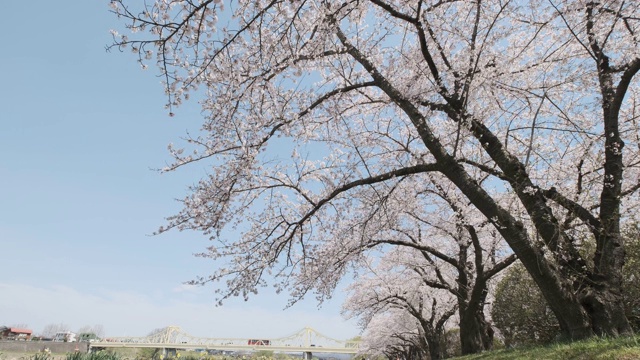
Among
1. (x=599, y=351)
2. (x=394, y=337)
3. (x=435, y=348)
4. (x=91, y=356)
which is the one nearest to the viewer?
(x=599, y=351)

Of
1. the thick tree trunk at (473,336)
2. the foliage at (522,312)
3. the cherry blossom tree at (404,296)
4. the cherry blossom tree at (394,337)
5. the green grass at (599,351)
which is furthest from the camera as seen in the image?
the cherry blossom tree at (394,337)

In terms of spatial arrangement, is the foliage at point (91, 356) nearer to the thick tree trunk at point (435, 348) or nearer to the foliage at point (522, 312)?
the foliage at point (522, 312)

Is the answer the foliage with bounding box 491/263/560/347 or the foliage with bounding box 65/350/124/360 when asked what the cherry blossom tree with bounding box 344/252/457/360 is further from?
the foliage with bounding box 65/350/124/360

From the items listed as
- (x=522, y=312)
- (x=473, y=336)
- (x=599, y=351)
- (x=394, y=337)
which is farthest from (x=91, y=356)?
(x=394, y=337)

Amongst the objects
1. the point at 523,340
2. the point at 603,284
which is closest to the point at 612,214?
the point at 603,284

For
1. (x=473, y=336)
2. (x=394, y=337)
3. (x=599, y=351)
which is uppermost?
(x=599, y=351)

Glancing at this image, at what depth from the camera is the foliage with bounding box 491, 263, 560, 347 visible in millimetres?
8805

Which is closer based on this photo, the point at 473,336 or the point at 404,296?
the point at 473,336

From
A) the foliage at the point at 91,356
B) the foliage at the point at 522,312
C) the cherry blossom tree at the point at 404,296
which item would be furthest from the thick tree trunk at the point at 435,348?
the foliage at the point at 91,356

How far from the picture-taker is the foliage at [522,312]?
8.80 meters

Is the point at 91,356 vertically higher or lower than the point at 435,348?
higher

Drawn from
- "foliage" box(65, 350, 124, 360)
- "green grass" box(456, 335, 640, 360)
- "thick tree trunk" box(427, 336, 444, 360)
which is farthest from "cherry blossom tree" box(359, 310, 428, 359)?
"green grass" box(456, 335, 640, 360)

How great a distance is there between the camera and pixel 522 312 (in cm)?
975

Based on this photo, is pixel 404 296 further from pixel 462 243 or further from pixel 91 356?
pixel 91 356
